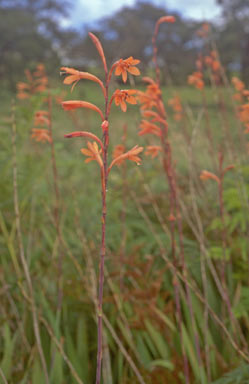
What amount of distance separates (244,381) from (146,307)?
83cm

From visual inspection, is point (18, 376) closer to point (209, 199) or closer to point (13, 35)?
point (209, 199)

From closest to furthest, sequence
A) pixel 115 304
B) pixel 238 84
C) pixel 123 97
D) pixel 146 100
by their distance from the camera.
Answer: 1. pixel 123 97
2. pixel 146 100
3. pixel 115 304
4. pixel 238 84

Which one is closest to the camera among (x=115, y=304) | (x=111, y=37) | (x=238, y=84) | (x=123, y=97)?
(x=123, y=97)

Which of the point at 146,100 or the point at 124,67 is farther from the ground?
the point at 146,100

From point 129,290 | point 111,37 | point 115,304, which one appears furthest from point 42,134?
point 111,37

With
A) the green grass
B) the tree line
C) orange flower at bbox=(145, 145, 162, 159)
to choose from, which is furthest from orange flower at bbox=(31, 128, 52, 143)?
the tree line

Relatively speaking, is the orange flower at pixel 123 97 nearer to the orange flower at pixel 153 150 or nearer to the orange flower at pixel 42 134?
the orange flower at pixel 153 150

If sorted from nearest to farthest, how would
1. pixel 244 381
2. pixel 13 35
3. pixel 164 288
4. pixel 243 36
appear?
pixel 244 381
pixel 164 288
pixel 13 35
pixel 243 36

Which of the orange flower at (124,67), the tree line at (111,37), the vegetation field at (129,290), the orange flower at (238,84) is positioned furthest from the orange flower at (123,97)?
the tree line at (111,37)

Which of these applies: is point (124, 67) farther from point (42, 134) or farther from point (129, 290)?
point (129, 290)

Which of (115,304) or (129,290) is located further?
(129,290)

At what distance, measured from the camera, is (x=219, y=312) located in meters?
2.08

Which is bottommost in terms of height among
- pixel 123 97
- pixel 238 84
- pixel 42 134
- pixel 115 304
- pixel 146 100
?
pixel 115 304

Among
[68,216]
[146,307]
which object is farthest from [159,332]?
[68,216]
